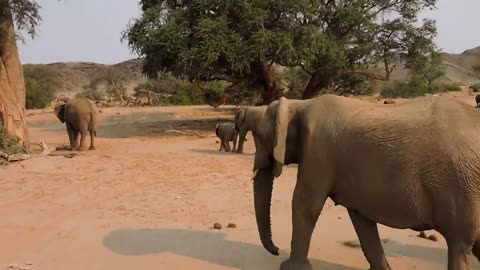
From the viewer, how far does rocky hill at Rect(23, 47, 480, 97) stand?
8050cm

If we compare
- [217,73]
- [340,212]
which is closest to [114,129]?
[217,73]

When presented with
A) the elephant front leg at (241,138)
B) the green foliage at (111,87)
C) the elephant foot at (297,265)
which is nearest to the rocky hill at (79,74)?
the green foliage at (111,87)

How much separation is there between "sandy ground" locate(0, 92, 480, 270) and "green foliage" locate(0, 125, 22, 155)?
160cm

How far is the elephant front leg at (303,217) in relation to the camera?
5.05m

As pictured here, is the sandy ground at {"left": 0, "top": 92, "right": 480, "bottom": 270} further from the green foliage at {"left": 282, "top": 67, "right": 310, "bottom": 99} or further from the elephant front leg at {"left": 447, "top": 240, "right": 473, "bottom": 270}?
the green foliage at {"left": 282, "top": 67, "right": 310, "bottom": 99}

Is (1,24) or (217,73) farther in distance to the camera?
(217,73)

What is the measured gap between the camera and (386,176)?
464 cm

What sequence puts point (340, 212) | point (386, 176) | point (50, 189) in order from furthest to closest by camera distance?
point (50, 189)
point (340, 212)
point (386, 176)

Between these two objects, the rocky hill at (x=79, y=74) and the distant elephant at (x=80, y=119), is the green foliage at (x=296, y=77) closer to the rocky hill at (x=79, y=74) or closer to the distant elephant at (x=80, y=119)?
the distant elephant at (x=80, y=119)

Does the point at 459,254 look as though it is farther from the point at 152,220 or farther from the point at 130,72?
the point at 130,72

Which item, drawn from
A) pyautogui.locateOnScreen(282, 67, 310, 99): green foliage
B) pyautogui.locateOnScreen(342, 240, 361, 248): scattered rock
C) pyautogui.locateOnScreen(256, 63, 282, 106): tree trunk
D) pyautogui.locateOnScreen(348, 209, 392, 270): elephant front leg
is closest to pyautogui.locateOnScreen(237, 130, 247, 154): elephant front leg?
pyautogui.locateOnScreen(342, 240, 361, 248): scattered rock

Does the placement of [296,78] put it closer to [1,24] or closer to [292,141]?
[1,24]

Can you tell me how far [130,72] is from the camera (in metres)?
80.5

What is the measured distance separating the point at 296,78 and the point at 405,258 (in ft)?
130
